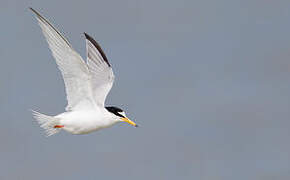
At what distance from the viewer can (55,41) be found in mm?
17156

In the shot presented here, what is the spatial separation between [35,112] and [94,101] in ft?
4.92

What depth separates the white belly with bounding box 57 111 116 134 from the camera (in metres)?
18.0

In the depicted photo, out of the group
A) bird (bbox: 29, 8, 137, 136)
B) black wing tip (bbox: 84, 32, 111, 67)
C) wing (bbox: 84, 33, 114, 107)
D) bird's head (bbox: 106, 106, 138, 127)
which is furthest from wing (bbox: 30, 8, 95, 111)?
black wing tip (bbox: 84, 32, 111, 67)

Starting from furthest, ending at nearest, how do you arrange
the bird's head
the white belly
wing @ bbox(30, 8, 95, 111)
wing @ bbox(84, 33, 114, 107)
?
wing @ bbox(84, 33, 114, 107) → the bird's head → the white belly → wing @ bbox(30, 8, 95, 111)

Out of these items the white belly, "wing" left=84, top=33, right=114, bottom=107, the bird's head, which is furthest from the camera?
"wing" left=84, top=33, right=114, bottom=107

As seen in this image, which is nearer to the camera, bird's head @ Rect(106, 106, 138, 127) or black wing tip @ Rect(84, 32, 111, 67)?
bird's head @ Rect(106, 106, 138, 127)

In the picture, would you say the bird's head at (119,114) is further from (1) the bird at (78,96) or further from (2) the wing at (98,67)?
(2) the wing at (98,67)

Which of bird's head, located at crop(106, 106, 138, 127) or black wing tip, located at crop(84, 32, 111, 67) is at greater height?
black wing tip, located at crop(84, 32, 111, 67)

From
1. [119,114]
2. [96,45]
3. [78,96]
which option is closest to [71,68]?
[78,96]

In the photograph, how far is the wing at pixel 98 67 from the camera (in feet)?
→ 63.7

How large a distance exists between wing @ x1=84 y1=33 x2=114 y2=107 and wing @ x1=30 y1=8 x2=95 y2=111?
3.17 ft

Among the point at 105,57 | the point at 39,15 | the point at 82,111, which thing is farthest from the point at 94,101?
the point at 39,15

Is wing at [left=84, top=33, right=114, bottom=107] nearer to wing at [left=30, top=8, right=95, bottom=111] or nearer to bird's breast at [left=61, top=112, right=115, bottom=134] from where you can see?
wing at [left=30, top=8, right=95, bottom=111]

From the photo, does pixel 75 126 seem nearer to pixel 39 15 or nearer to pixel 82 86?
pixel 82 86
